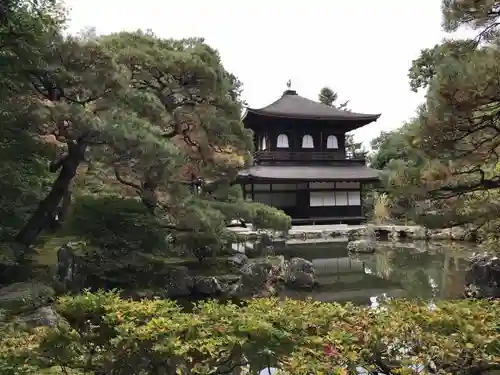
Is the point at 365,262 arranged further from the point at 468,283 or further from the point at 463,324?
the point at 463,324

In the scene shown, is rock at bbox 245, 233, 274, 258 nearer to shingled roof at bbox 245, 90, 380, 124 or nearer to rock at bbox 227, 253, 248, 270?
rock at bbox 227, 253, 248, 270

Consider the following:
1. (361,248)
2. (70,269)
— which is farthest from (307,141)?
(70,269)

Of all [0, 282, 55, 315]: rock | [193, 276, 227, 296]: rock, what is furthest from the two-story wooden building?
[0, 282, 55, 315]: rock

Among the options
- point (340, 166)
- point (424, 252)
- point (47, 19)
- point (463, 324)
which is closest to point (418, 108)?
point (463, 324)

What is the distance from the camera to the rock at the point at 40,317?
5171 mm

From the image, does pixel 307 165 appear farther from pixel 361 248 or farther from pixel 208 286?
pixel 208 286

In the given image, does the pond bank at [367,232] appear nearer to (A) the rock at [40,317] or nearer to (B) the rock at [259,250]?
(B) the rock at [259,250]

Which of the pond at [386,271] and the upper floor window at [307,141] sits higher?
the upper floor window at [307,141]

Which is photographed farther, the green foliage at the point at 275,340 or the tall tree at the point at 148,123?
the tall tree at the point at 148,123

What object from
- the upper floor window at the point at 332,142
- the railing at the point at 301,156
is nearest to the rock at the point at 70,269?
the railing at the point at 301,156

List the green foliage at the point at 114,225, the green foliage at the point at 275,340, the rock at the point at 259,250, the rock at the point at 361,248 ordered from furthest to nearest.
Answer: the rock at the point at 361,248 → the rock at the point at 259,250 → the green foliage at the point at 114,225 → the green foliage at the point at 275,340

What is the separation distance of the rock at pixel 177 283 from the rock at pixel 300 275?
2.59 m

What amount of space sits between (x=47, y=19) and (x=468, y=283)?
946 cm

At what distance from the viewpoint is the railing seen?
77.8 feet
